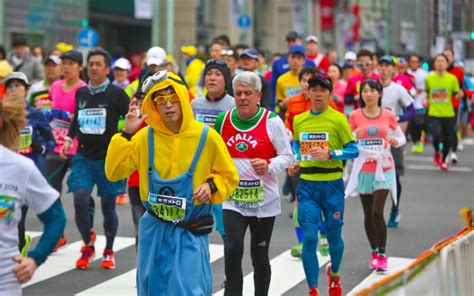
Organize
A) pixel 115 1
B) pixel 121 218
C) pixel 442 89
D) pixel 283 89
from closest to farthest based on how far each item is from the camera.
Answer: pixel 121 218 < pixel 283 89 < pixel 442 89 < pixel 115 1

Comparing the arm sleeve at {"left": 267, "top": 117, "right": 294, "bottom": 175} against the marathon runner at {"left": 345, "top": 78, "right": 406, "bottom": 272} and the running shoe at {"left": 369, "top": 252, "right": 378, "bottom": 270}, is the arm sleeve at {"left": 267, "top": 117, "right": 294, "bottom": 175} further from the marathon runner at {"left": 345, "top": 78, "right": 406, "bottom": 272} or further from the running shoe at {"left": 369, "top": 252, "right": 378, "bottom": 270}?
the running shoe at {"left": 369, "top": 252, "right": 378, "bottom": 270}

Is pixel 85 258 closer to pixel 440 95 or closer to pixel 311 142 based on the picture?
pixel 311 142

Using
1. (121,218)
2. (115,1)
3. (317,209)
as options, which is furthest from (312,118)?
(115,1)

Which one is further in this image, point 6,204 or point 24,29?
point 24,29

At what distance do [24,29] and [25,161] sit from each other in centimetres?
2975

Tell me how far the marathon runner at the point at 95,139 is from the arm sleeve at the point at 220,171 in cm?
430

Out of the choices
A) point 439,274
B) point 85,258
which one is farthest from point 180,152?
point 85,258

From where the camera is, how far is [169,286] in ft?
21.5

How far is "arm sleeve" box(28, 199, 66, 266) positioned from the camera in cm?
559

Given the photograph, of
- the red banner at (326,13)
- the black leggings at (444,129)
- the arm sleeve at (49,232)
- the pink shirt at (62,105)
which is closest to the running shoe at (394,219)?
the pink shirt at (62,105)

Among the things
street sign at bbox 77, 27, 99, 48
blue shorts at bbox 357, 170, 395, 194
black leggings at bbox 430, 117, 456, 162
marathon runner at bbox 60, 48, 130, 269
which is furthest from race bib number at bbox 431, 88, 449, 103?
marathon runner at bbox 60, 48, 130, 269

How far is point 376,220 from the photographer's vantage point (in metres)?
10.9

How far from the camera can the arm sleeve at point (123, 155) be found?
22.7 feet

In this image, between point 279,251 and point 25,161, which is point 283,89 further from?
point 25,161
